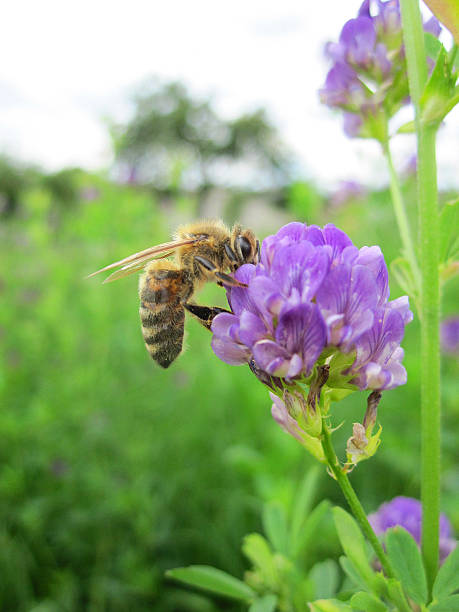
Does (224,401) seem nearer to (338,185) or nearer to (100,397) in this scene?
(100,397)

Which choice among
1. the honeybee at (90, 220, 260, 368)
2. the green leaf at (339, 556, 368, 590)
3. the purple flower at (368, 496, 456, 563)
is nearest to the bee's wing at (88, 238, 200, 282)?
the honeybee at (90, 220, 260, 368)

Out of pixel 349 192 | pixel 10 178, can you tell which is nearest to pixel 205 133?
pixel 10 178

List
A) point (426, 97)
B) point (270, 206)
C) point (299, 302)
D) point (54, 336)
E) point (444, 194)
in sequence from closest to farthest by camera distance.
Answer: point (299, 302) → point (426, 97) → point (54, 336) → point (444, 194) → point (270, 206)

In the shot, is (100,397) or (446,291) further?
(446,291)

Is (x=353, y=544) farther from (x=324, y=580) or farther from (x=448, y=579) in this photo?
(x=324, y=580)

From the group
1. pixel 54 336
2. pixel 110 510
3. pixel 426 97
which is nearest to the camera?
pixel 426 97

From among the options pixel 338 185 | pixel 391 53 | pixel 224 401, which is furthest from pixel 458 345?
pixel 391 53

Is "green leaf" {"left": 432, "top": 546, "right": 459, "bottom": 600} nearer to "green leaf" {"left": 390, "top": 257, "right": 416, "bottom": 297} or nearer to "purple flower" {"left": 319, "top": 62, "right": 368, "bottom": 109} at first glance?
"green leaf" {"left": 390, "top": 257, "right": 416, "bottom": 297}
